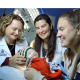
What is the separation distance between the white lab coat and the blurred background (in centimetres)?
9

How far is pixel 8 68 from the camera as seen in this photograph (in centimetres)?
169

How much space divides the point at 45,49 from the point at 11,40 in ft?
0.95

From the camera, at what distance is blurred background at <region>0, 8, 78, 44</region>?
175 centimetres

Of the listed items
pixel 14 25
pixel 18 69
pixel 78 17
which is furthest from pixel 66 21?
pixel 18 69

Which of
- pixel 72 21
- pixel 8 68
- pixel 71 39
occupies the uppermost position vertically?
pixel 72 21

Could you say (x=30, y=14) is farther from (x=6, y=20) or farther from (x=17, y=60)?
(x=17, y=60)

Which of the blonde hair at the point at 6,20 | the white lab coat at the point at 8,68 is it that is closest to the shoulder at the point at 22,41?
the white lab coat at the point at 8,68

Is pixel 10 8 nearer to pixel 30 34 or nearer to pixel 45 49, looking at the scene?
pixel 30 34

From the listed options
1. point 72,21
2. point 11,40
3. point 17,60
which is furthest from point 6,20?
point 72,21

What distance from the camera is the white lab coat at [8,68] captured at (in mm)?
1672

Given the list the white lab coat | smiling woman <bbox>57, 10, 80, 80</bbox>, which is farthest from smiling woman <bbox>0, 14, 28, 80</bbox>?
smiling woman <bbox>57, 10, 80, 80</bbox>

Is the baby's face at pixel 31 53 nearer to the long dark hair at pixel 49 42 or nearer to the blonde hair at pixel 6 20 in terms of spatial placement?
the long dark hair at pixel 49 42

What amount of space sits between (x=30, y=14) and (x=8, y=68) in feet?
1.55
